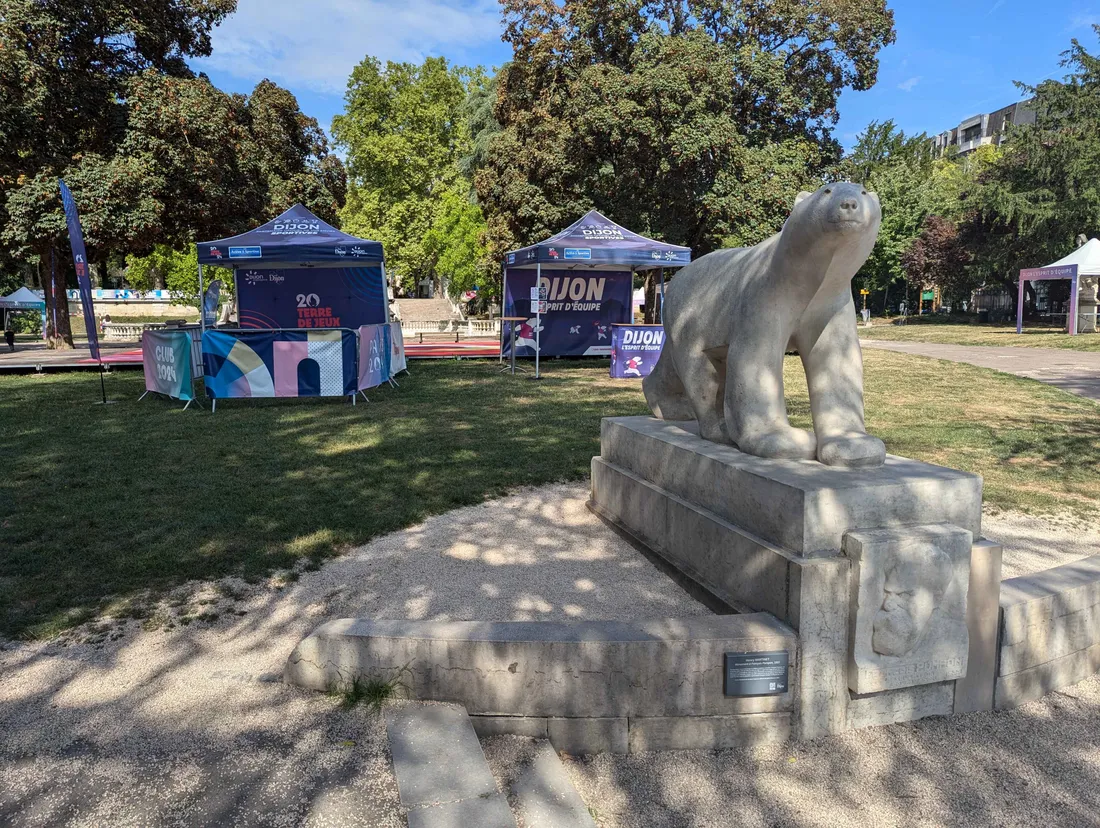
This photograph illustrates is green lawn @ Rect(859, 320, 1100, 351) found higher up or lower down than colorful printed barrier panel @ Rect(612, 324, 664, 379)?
lower down

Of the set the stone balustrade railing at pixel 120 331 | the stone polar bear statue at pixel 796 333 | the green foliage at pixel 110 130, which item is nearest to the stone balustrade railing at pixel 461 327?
the stone balustrade railing at pixel 120 331

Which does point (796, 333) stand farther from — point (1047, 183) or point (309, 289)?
point (1047, 183)

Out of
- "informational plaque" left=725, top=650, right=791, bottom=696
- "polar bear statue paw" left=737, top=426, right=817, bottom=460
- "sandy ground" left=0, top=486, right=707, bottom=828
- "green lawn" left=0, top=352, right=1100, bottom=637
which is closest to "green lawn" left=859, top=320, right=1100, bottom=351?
"green lawn" left=0, top=352, right=1100, bottom=637

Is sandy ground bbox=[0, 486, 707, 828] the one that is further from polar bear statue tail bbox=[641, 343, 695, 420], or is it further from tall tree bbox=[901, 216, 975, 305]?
tall tree bbox=[901, 216, 975, 305]

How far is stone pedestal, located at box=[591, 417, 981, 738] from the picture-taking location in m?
2.87

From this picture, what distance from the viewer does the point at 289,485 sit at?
6.08m

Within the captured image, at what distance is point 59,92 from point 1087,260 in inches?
1207

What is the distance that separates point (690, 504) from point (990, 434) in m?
5.97

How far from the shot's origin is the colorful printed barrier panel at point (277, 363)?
9953mm

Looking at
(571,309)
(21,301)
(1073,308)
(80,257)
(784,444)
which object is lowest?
(784,444)

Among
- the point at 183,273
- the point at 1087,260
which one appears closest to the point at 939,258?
the point at 1087,260

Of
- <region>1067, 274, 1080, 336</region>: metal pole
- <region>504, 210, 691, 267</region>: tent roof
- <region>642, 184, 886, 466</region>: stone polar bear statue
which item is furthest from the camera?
<region>1067, 274, 1080, 336</region>: metal pole

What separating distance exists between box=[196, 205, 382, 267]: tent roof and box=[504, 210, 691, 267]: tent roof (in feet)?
9.27

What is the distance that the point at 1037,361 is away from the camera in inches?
735
